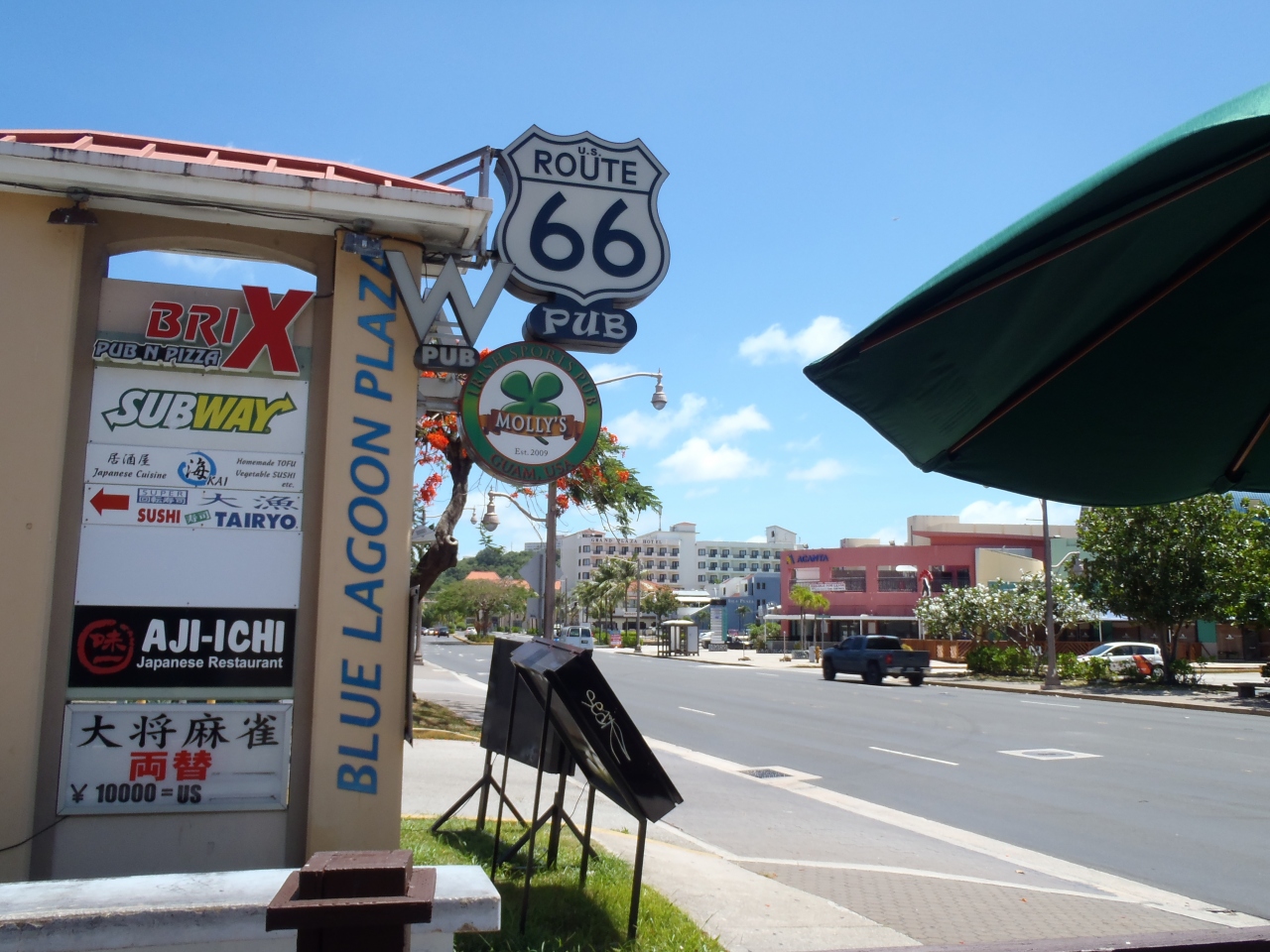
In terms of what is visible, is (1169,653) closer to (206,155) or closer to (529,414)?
(529,414)

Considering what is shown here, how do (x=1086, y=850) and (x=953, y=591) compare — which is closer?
(x=1086, y=850)

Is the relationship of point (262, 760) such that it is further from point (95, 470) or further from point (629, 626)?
point (629, 626)

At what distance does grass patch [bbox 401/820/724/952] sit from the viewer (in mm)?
5312

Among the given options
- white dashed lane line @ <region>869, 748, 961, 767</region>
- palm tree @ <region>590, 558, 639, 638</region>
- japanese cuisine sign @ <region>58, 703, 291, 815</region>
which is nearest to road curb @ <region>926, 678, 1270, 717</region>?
white dashed lane line @ <region>869, 748, 961, 767</region>

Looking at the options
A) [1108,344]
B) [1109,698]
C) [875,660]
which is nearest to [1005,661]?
[875,660]

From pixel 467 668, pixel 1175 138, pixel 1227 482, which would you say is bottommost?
Result: pixel 467 668

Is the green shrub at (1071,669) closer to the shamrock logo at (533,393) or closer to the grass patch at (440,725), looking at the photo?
the grass patch at (440,725)

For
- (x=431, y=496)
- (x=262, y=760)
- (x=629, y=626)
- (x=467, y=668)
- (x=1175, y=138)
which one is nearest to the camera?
(x=1175, y=138)

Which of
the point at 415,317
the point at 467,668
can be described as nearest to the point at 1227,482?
the point at 415,317

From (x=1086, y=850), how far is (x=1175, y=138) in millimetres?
8798

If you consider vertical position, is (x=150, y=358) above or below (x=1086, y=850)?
above

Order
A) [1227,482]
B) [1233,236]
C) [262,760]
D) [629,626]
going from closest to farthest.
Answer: [1233,236], [1227,482], [262,760], [629,626]

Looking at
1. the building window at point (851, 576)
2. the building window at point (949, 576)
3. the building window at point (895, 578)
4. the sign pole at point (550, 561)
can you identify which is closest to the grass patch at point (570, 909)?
the sign pole at point (550, 561)

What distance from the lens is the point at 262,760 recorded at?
603cm
